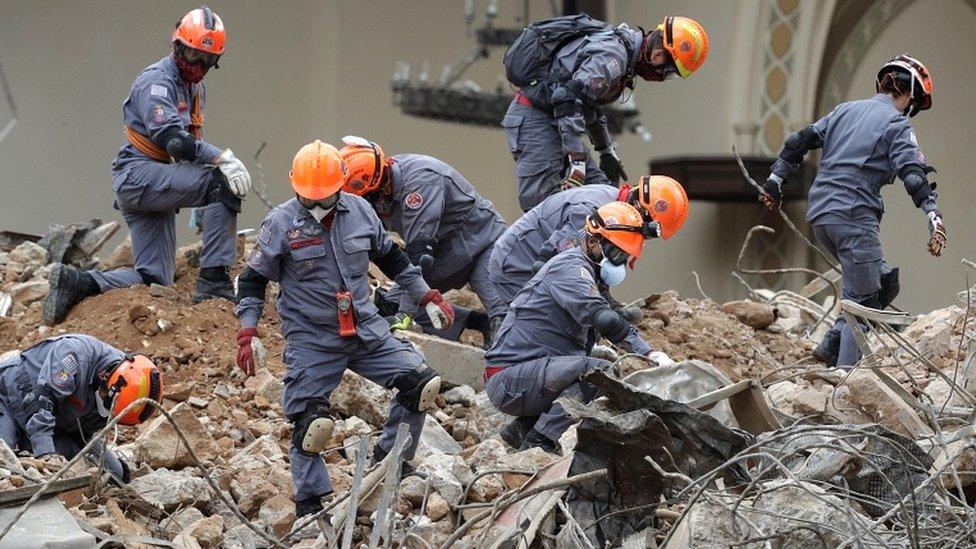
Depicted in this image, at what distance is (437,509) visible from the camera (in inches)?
231

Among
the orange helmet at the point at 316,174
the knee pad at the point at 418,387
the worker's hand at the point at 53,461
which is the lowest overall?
the worker's hand at the point at 53,461

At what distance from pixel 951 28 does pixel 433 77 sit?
444 centimetres

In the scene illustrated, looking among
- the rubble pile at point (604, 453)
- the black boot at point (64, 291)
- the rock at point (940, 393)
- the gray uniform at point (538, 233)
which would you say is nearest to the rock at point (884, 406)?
the rubble pile at point (604, 453)

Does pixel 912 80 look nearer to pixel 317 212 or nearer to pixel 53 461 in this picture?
pixel 317 212

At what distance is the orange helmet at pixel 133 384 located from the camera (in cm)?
683

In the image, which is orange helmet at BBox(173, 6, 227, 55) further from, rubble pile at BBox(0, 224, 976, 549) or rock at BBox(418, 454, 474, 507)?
rock at BBox(418, 454, 474, 507)

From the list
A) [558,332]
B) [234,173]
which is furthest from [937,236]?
Answer: [234,173]

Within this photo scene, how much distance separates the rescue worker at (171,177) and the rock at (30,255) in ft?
4.07

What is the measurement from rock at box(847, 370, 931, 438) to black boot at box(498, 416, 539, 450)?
1234 millimetres

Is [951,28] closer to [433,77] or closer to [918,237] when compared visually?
[918,237]

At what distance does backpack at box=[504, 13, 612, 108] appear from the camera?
838 cm

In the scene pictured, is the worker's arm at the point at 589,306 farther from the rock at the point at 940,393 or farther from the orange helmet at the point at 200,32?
the orange helmet at the point at 200,32

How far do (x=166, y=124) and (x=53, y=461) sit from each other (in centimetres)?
211

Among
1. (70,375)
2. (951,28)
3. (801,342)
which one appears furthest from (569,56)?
(951,28)
